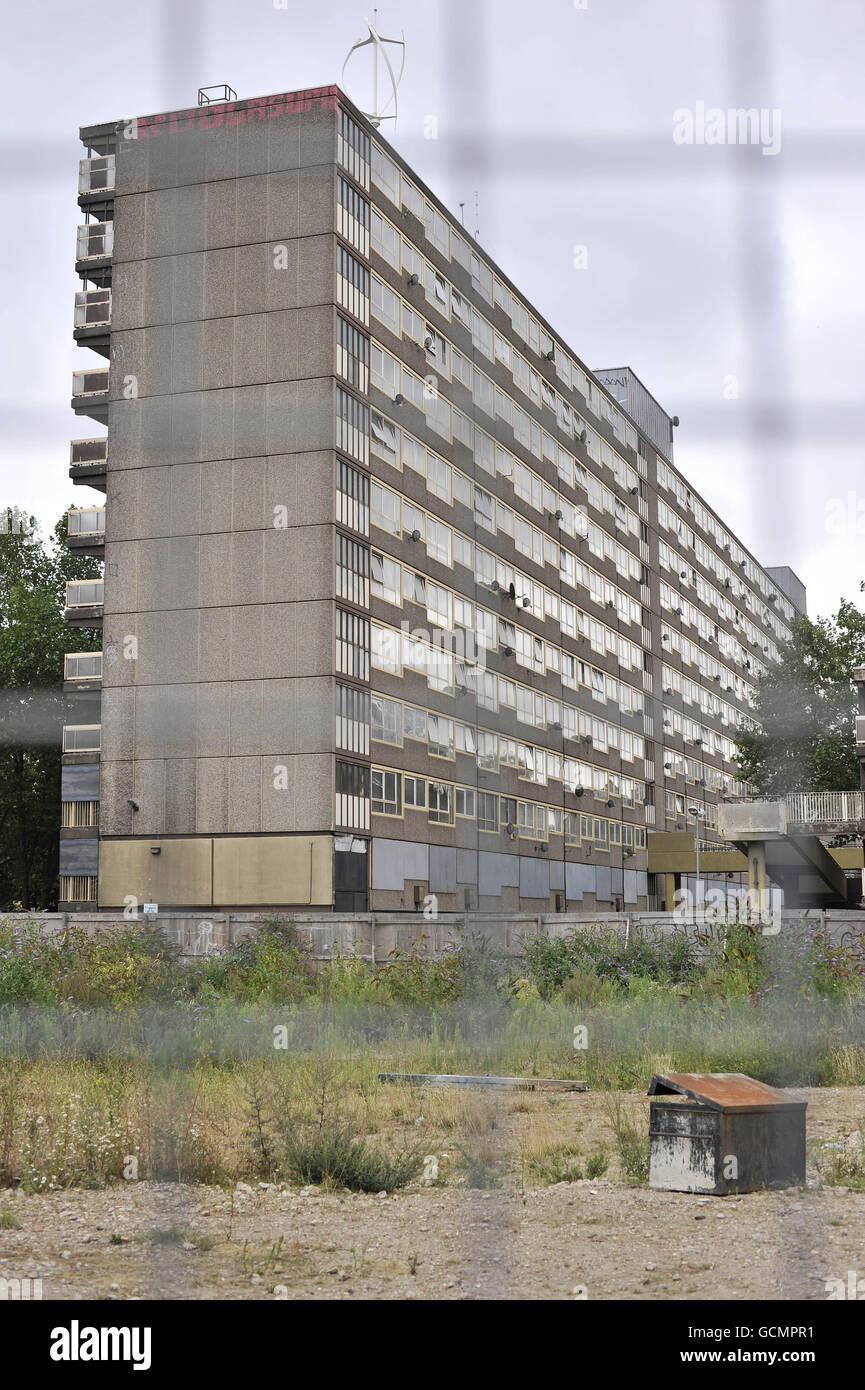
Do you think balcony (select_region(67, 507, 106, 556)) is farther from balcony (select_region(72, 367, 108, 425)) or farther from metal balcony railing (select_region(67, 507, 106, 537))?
balcony (select_region(72, 367, 108, 425))

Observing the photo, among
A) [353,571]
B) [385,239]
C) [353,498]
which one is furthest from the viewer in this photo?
[385,239]

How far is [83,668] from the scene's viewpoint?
30.4m

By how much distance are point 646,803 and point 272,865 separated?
27.2 m

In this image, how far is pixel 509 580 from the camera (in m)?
36.1

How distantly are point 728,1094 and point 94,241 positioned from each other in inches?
1155

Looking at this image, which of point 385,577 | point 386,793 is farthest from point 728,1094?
point 385,577

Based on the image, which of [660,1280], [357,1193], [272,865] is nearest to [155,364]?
[272,865]

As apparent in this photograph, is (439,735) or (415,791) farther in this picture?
(439,735)

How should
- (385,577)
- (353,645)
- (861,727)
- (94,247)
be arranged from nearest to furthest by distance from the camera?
(353,645) < (385,577) < (94,247) < (861,727)

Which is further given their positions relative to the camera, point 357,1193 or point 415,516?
point 415,516

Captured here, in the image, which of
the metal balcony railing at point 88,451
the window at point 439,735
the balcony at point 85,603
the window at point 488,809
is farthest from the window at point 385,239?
the window at point 488,809

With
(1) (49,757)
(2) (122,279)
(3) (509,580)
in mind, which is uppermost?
(2) (122,279)

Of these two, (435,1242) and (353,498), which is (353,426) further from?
(435,1242)
